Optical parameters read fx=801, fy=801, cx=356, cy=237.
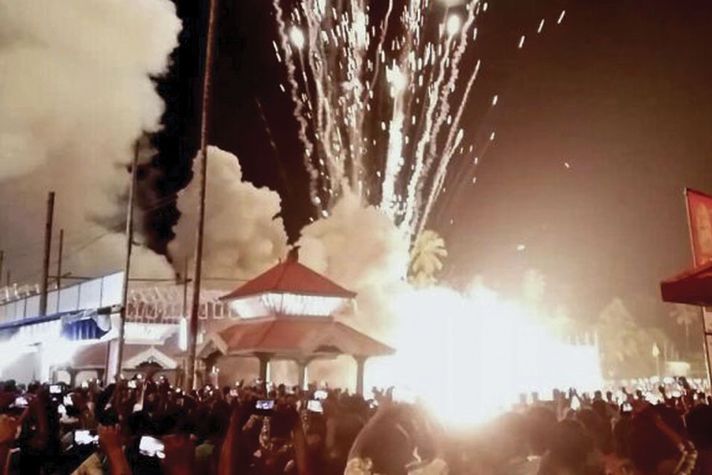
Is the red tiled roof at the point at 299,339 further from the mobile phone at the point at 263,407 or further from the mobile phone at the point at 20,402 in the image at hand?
the mobile phone at the point at 263,407

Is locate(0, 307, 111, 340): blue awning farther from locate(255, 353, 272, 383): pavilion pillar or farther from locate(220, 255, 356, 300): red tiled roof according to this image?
locate(255, 353, 272, 383): pavilion pillar

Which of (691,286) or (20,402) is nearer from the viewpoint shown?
(691,286)

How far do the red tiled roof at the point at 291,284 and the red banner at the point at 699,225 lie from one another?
828 centimetres

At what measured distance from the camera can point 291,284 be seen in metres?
19.2

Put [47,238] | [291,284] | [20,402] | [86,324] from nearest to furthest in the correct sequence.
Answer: [20,402], [291,284], [86,324], [47,238]

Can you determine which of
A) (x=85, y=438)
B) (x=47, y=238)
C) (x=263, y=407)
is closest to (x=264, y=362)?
(x=85, y=438)

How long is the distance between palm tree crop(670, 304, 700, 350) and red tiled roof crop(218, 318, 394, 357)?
205 ft

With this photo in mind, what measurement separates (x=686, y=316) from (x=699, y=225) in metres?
66.2

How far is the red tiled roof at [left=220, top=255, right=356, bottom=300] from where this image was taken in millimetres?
19031

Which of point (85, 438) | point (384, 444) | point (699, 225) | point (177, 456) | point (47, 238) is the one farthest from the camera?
point (47, 238)

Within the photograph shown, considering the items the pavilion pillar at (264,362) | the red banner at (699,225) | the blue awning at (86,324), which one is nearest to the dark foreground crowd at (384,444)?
the red banner at (699,225)

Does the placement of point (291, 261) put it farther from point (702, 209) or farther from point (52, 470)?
point (52, 470)

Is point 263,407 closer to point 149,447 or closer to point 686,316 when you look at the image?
point 149,447

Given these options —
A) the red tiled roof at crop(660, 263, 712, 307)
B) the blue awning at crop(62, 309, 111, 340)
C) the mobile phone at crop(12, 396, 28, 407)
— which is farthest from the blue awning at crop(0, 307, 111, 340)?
the red tiled roof at crop(660, 263, 712, 307)
